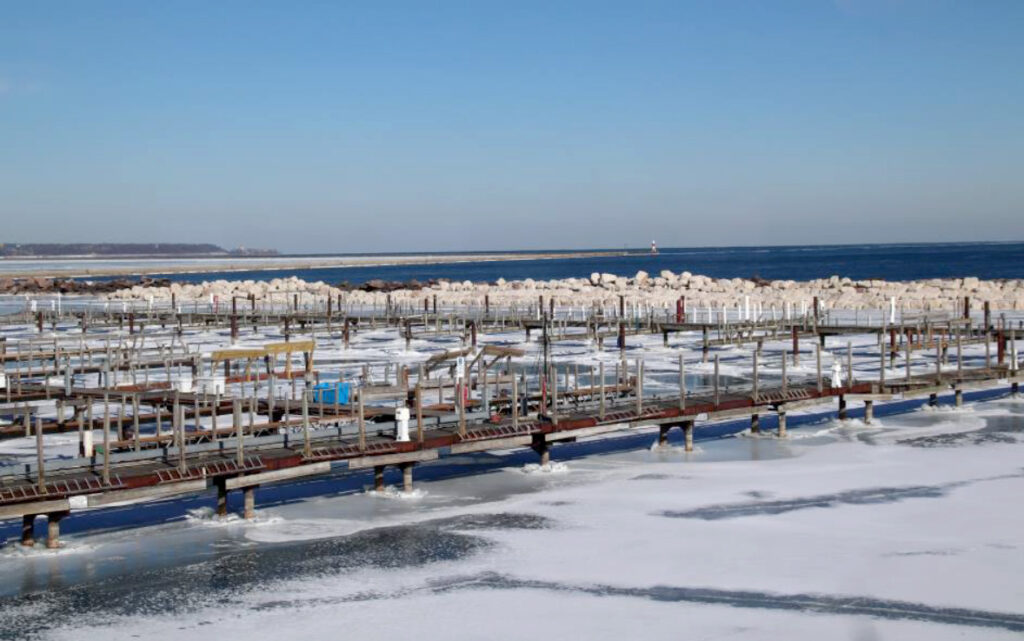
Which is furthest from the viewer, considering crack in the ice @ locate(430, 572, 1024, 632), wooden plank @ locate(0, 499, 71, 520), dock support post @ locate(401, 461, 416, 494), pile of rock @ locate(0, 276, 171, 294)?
pile of rock @ locate(0, 276, 171, 294)

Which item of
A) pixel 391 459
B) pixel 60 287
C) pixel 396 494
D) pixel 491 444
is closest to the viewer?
pixel 391 459

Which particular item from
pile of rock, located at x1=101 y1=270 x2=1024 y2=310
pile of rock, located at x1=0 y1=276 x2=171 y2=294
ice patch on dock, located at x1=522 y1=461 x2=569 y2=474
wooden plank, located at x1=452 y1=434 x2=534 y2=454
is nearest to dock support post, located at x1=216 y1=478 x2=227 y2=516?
wooden plank, located at x1=452 y1=434 x2=534 y2=454

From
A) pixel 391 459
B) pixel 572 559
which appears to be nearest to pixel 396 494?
pixel 391 459

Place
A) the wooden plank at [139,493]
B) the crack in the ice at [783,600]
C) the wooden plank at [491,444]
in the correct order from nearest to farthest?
1. the crack in the ice at [783,600]
2. the wooden plank at [139,493]
3. the wooden plank at [491,444]

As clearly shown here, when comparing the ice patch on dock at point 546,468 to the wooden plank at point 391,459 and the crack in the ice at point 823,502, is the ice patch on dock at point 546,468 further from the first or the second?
the crack in the ice at point 823,502

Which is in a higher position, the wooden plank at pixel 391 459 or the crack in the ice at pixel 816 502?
the wooden plank at pixel 391 459

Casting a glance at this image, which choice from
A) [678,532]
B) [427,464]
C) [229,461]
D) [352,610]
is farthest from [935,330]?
[352,610]

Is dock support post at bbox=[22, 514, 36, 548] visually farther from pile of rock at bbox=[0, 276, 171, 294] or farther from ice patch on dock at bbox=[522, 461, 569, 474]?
pile of rock at bbox=[0, 276, 171, 294]

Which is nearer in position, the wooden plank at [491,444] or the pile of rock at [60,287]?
the wooden plank at [491,444]

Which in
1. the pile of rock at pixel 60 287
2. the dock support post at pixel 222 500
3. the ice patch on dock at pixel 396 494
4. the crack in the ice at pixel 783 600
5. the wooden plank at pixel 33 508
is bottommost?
the crack in the ice at pixel 783 600

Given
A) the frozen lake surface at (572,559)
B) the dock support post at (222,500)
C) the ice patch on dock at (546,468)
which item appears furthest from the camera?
the ice patch on dock at (546,468)

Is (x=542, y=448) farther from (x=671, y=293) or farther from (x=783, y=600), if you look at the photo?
(x=671, y=293)

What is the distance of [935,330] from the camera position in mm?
41281

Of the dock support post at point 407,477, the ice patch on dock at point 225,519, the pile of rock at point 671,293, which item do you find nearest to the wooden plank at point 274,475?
the ice patch on dock at point 225,519
